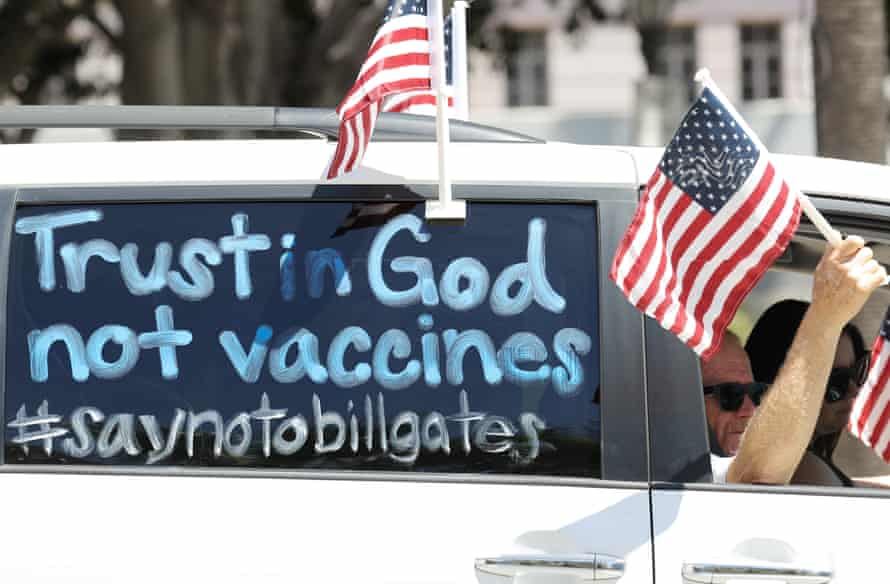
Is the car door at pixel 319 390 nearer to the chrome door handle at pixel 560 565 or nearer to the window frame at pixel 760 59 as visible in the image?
the chrome door handle at pixel 560 565

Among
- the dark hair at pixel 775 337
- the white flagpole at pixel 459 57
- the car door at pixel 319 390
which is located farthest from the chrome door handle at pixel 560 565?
the white flagpole at pixel 459 57

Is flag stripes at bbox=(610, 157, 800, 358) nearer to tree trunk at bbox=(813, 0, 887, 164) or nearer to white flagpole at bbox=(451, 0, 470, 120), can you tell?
white flagpole at bbox=(451, 0, 470, 120)

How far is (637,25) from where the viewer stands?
85.2 feet

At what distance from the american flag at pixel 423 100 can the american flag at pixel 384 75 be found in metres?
0.35

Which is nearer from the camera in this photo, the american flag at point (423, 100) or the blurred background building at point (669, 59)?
the american flag at point (423, 100)

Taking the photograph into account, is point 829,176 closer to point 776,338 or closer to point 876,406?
point 876,406

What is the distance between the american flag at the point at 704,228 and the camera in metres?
2.85

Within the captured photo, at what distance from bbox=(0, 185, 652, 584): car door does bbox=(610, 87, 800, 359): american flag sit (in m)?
0.14

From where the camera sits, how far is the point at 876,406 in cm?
309

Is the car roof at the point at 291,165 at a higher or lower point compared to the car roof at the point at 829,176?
higher

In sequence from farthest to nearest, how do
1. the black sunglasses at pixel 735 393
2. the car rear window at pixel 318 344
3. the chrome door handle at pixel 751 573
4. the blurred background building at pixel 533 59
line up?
the blurred background building at pixel 533 59 → the black sunglasses at pixel 735 393 → the car rear window at pixel 318 344 → the chrome door handle at pixel 751 573

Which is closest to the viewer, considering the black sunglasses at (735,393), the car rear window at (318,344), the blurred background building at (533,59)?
the car rear window at (318,344)

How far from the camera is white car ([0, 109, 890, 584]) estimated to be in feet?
9.43

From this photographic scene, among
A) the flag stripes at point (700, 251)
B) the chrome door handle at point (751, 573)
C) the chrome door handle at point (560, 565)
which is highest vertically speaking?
the flag stripes at point (700, 251)
